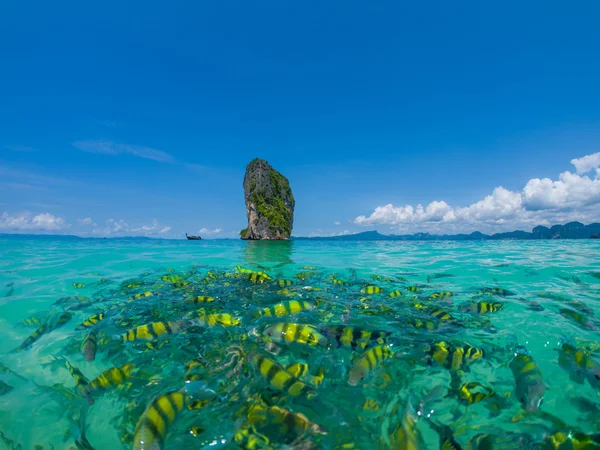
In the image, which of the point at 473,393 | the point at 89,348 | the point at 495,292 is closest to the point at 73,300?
the point at 89,348

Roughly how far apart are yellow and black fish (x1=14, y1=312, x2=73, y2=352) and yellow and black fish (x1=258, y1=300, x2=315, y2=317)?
4.21 m

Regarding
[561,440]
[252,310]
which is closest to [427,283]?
[252,310]

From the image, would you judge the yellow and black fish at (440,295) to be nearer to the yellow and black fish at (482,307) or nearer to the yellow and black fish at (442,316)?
the yellow and black fish at (482,307)

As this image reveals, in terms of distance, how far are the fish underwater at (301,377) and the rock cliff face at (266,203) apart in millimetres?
72939

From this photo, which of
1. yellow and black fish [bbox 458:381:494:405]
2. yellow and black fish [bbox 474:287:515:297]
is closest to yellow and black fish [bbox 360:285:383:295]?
yellow and black fish [bbox 474:287:515:297]

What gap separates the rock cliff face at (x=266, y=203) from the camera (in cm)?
7956

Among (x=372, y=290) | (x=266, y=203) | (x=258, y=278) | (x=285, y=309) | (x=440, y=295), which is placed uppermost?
(x=266, y=203)

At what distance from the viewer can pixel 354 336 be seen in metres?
4.74

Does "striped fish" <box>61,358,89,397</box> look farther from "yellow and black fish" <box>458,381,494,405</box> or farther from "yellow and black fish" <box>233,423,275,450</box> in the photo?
"yellow and black fish" <box>458,381,494,405</box>

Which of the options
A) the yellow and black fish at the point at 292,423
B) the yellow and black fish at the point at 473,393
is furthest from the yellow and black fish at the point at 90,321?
the yellow and black fish at the point at 473,393

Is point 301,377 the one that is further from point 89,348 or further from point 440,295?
point 440,295

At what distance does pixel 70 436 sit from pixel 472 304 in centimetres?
Answer: 771

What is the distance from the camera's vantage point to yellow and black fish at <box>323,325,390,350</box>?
4.55 m

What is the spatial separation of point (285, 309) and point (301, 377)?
274 centimetres
